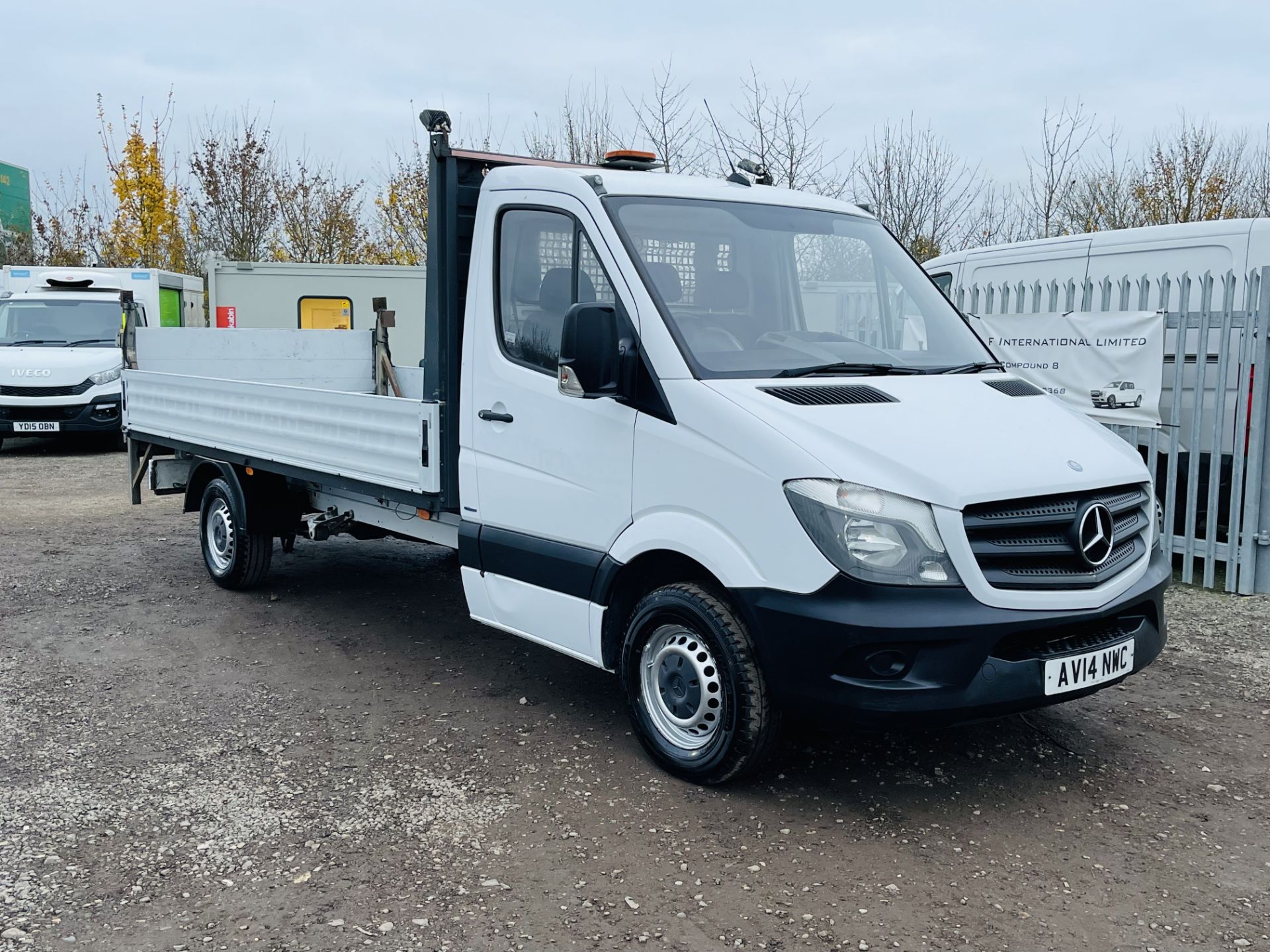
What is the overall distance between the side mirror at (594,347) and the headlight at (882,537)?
969 mm

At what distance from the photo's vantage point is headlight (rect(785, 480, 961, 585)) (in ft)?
12.2

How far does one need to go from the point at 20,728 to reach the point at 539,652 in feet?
7.95

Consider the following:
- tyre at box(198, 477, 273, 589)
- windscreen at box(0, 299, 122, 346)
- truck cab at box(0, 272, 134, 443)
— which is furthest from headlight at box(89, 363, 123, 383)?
tyre at box(198, 477, 273, 589)

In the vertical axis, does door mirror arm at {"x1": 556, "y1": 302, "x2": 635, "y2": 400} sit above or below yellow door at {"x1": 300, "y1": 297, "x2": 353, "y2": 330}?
below

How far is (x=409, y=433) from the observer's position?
5.46 metres

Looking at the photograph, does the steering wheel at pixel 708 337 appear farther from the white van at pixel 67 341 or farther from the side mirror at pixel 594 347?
the white van at pixel 67 341

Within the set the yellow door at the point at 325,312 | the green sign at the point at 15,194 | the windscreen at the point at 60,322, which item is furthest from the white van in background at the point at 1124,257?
the green sign at the point at 15,194

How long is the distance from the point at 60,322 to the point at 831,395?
14.8 metres

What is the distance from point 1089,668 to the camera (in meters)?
3.99

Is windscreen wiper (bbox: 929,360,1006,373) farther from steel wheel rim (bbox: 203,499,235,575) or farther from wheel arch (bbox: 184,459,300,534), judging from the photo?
steel wheel rim (bbox: 203,499,235,575)

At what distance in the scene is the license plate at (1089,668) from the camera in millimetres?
3898

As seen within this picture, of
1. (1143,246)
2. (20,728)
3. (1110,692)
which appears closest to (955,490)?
(1110,692)

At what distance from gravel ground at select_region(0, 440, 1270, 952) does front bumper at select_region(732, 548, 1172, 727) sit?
0.49 meters

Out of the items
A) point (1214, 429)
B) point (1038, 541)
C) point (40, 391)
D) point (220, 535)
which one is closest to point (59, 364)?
point (40, 391)
